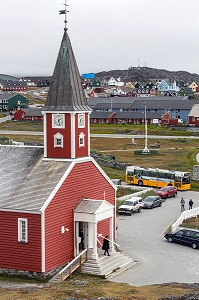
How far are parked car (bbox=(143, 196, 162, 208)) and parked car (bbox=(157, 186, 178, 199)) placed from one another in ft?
12.9

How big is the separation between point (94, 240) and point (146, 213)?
16177 millimetres

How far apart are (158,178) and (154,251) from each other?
82.3 ft

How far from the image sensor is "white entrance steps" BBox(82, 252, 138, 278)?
3066 cm

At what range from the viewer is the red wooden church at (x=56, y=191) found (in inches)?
1188

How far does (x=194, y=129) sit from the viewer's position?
389 ft

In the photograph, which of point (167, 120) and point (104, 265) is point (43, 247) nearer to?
point (104, 265)

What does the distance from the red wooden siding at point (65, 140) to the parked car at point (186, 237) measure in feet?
29.5

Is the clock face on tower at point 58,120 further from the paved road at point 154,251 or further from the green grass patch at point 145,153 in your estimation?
the green grass patch at point 145,153

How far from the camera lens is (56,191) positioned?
30734mm

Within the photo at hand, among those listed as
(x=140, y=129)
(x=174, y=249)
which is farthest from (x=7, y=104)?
(x=174, y=249)

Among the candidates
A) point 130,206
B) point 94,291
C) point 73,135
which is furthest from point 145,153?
point 94,291

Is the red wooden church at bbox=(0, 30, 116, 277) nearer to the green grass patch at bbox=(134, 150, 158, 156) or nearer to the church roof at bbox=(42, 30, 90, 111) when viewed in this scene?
the church roof at bbox=(42, 30, 90, 111)

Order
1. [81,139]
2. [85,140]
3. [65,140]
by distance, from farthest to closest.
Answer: [85,140] < [81,139] < [65,140]

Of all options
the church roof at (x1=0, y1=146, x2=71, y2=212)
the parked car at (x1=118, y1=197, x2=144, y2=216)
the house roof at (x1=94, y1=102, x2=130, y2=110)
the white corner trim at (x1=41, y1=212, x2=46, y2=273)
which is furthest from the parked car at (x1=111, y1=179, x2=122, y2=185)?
the house roof at (x1=94, y1=102, x2=130, y2=110)
